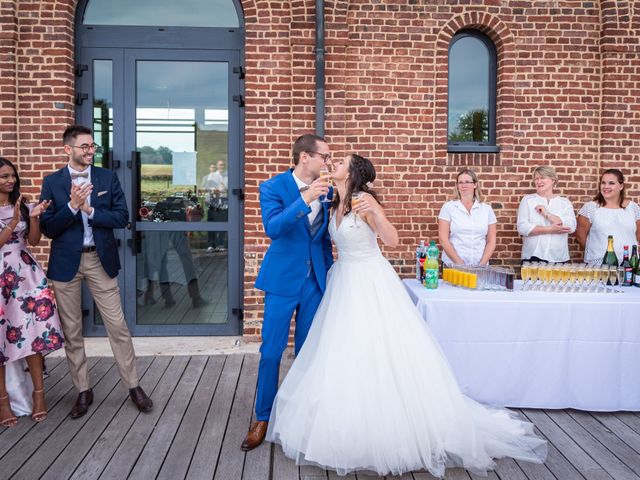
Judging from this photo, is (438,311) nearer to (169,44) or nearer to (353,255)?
(353,255)

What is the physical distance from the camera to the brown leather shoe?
3.79m

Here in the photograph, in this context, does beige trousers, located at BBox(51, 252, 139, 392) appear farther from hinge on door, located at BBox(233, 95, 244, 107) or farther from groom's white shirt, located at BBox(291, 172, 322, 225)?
hinge on door, located at BBox(233, 95, 244, 107)

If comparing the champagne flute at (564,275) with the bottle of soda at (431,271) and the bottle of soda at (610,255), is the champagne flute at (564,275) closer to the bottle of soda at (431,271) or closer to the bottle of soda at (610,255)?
the bottle of soda at (610,255)

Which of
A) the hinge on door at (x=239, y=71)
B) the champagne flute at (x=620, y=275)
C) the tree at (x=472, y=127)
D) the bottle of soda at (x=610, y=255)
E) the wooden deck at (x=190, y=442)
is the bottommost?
the wooden deck at (x=190, y=442)

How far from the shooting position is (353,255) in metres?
3.86

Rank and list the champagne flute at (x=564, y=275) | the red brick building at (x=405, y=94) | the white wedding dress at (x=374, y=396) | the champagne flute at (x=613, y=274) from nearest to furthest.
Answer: the white wedding dress at (x=374, y=396), the champagne flute at (x=564, y=275), the champagne flute at (x=613, y=274), the red brick building at (x=405, y=94)

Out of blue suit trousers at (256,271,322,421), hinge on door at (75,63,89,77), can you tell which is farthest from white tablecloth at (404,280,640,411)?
hinge on door at (75,63,89,77)

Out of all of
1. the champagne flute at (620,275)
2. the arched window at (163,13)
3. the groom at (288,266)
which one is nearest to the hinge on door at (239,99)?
the arched window at (163,13)

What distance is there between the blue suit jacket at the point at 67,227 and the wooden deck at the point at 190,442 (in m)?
1.08

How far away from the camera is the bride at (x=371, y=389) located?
3.34 m

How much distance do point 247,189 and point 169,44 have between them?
69.8 inches

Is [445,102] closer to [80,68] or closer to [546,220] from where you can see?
[546,220]

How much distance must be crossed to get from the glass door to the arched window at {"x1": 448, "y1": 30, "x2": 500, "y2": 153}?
240cm

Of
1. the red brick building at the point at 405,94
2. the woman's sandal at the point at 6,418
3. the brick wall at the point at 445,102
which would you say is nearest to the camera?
the woman's sandal at the point at 6,418
